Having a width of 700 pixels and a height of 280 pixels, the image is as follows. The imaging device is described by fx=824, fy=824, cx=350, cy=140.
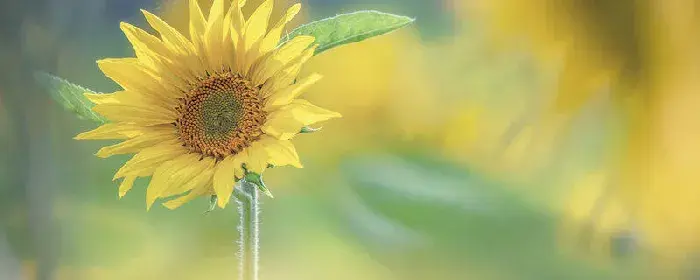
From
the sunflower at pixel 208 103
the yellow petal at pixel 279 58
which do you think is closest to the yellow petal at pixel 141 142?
the sunflower at pixel 208 103

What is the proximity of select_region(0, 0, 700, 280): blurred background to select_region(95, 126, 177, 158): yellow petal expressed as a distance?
163 millimetres

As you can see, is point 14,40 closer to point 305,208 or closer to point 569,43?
point 305,208

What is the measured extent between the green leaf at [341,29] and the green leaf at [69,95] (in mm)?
227

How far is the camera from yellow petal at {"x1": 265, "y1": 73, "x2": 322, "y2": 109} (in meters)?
0.80

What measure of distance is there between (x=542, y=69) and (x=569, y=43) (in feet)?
0.13

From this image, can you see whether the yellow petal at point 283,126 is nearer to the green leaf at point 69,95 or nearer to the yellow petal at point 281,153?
the yellow petal at point 281,153

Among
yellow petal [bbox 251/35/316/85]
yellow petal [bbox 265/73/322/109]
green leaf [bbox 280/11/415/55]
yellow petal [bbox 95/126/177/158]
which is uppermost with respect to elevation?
green leaf [bbox 280/11/415/55]

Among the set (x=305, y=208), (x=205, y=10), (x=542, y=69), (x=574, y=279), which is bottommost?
(x=574, y=279)

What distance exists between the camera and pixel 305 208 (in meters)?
1.00

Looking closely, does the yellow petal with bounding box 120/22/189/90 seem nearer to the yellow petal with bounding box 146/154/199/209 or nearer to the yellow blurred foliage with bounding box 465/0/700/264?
the yellow petal with bounding box 146/154/199/209

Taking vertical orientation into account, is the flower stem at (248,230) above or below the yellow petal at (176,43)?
below

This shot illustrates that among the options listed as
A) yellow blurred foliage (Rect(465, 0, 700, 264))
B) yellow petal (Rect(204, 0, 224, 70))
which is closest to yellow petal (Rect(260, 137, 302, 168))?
yellow petal (Rect(204, 0, 224, 70))

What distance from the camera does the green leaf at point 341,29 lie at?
2.80 feet

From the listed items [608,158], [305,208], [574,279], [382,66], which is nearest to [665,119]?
[608,158]
